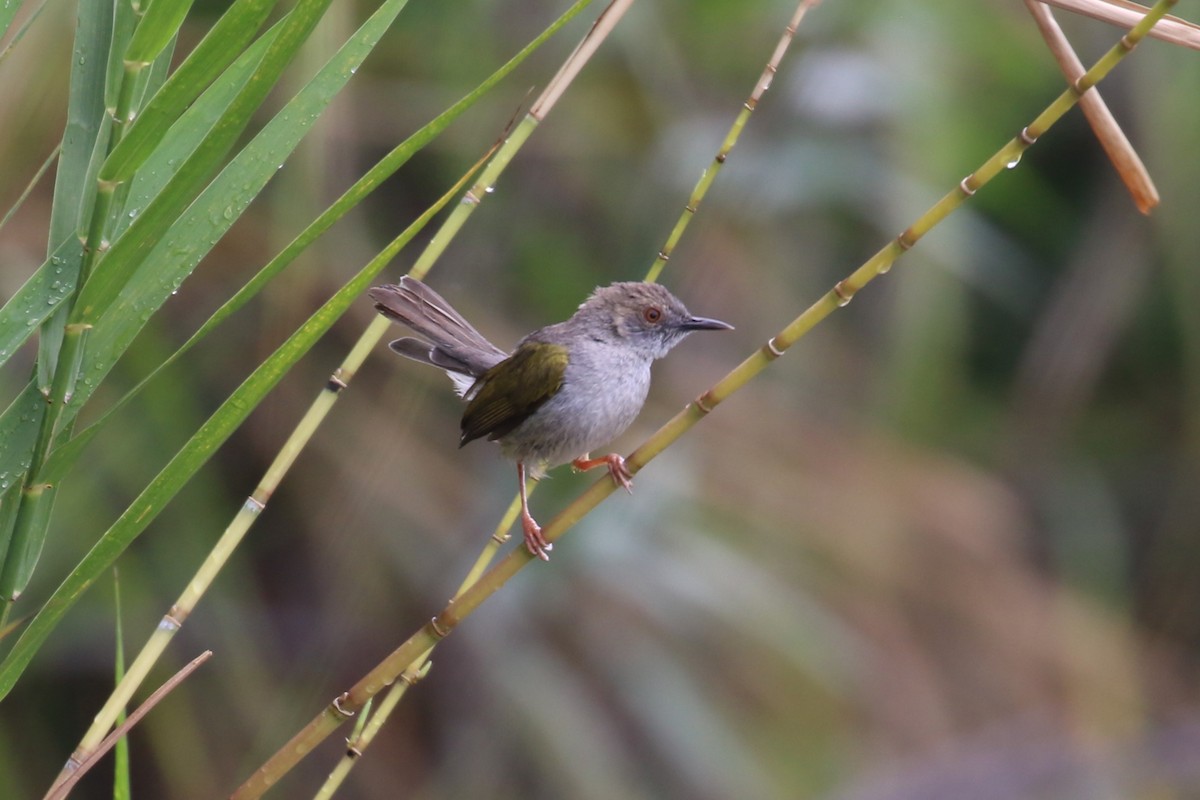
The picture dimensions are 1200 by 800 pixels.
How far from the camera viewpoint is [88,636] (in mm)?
4090

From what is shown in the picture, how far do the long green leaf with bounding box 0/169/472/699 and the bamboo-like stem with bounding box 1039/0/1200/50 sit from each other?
100 centimetres

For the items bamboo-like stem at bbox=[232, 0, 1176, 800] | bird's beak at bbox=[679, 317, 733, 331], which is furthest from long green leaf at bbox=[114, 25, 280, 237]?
bird's beak at bbox=[679, 317, 733, 331]

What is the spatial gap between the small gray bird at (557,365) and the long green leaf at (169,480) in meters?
1.52

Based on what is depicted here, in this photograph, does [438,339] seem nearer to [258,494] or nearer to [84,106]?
[258,494]

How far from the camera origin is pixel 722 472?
195 inches

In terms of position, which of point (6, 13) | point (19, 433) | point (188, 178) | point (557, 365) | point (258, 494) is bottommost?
point (19, 433)

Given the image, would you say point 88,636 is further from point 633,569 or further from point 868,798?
point 868,798

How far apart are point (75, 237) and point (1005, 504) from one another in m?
4.98

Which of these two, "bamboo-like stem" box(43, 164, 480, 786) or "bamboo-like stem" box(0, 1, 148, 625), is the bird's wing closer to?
"bamboo-like stem" box(43, 164, 480, 786)

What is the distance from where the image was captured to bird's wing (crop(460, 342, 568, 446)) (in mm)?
3199

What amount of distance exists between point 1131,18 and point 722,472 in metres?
3.31

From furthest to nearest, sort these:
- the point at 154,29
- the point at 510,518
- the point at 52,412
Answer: the point at 510,518, the point at 52,412, the point at 154,29

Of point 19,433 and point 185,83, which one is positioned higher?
point 185,83

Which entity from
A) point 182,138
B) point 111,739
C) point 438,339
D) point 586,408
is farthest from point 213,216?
point 438,339
